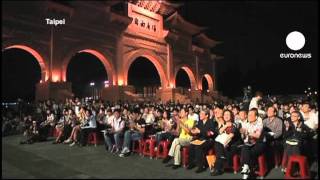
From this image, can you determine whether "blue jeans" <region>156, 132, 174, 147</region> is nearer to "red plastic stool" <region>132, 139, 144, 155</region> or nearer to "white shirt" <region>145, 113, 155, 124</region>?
"red plastic stool" <region>132, 139, 144, 155</region>

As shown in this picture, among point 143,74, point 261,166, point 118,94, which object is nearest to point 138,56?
point 118,94

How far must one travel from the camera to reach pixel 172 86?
25734mm

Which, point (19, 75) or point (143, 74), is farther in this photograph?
point (143, 74)

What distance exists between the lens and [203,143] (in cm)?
625

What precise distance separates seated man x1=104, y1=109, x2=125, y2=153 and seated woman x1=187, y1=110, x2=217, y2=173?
2.28 meters

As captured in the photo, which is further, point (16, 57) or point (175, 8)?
point (175, 8)

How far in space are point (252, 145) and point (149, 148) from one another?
9.00 feet

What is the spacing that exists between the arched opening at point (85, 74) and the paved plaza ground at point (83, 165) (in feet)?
58.4

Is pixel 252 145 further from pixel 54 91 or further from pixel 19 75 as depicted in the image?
pixel 19 75

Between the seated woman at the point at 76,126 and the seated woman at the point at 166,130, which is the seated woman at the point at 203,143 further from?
the seated woman at the point at 76,126

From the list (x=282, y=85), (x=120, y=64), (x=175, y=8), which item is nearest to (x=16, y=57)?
(x=120, y=64)

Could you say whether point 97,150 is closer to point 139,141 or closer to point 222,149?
point 139,141

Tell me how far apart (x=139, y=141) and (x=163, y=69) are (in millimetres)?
17525

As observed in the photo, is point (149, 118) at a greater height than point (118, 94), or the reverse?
point (118, 94)
